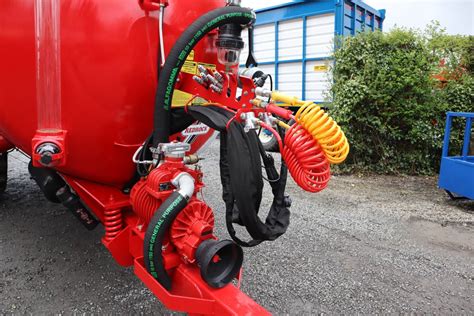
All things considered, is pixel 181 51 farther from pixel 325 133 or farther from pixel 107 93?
pixel 325 133

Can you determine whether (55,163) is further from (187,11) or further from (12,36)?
(187,11)

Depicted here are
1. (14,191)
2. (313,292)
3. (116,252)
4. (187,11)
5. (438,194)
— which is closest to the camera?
(187,11)

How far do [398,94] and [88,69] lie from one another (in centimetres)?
469

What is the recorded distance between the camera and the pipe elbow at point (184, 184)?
4.69 ft

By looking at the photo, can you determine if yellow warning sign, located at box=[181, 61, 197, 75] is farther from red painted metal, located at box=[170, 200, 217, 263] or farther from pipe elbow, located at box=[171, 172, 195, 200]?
red painted metal, located at box=[170, 200, 217, 263]

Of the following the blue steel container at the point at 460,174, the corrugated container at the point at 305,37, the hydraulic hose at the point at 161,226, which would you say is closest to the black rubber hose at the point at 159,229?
the hydraulic hose at the point at 161,226

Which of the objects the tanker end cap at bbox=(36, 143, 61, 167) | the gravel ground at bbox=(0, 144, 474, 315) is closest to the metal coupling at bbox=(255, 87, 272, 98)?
the tanker end cap at bbox=(36, 143, 61, 167)

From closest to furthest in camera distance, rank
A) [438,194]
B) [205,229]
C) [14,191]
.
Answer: [205,229]
[14,191]
[438,194]

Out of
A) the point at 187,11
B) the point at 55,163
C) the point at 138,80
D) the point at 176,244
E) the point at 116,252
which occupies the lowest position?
the point at 116,252

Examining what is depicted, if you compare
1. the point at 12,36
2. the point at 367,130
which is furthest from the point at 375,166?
the point at 12,36

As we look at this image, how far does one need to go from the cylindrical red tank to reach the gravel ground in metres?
0.88

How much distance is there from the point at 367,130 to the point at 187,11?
4325 mm

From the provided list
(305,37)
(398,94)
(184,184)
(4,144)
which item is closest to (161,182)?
(184,184)

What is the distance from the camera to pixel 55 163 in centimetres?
164
